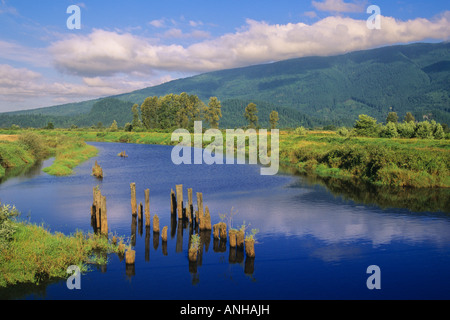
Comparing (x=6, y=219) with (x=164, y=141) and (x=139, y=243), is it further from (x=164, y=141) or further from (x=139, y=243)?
(x=164, y=141)

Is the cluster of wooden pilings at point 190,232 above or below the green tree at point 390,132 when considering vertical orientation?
below

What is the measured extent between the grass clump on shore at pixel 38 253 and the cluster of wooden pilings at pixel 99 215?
1.30 metres

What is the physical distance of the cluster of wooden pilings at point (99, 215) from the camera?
23688 millimetres

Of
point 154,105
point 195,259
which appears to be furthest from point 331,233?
point 154,105

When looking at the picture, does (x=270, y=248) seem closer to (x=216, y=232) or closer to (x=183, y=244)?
(x=216, y=232)

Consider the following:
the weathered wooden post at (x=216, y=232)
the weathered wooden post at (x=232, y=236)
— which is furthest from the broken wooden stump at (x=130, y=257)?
the weathered wooden post at (x=216, y=232)

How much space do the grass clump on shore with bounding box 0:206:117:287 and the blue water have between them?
34.8 inches

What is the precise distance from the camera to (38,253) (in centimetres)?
1922

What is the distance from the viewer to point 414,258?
74.6 ft

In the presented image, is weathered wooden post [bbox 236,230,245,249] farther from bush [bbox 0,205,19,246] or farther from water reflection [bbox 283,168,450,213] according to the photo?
water reflection [bbox 283,168,450,213]

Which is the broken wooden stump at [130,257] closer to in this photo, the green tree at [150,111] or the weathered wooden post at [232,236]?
the weathered wooden post at [232,236]

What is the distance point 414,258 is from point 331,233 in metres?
5.63

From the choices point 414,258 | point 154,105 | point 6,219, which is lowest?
point 414,258

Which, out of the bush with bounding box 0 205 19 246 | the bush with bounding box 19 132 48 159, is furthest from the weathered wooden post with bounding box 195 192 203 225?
the bush with bounding box 19 132 48 159
